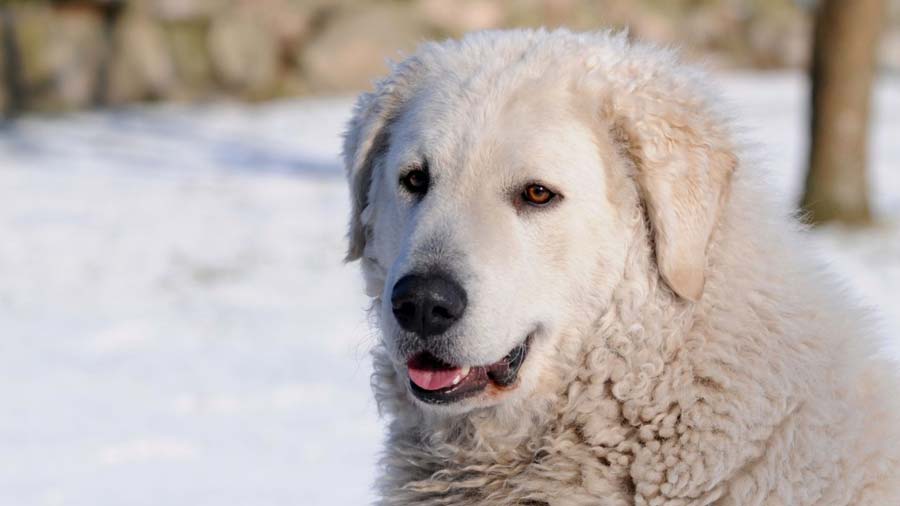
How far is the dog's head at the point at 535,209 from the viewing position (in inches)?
125

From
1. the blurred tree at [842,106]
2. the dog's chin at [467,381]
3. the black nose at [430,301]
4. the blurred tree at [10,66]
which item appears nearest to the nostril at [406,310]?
the black nose at [430,301]

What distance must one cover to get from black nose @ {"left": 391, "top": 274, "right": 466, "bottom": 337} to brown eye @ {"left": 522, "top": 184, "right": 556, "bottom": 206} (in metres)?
0.34

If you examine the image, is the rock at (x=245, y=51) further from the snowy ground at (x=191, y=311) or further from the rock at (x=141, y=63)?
the snowy ground at (x=191, y=311)

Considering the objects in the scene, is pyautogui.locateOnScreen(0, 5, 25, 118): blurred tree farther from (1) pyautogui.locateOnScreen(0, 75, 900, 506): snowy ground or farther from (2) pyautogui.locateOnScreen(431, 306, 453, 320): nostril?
(2) pyautogui.locateOnScreen(431, 306, 453, 320): nostril

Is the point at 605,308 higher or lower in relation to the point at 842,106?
higher

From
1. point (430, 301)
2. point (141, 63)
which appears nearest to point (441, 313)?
point (430, 301)

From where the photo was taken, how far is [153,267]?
35.6ft

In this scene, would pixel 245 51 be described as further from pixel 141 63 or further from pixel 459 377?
pixel 459 377

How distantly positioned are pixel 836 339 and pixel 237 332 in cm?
650

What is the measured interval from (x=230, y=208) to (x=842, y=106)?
6.38 m

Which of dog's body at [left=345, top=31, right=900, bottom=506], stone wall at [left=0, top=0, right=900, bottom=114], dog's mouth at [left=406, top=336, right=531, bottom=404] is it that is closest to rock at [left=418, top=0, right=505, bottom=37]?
stone wall at [left=0, top=0, right=900, bottom=114]

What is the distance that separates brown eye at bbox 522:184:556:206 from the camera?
330 cm

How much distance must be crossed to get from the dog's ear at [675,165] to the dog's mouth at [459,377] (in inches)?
18.4

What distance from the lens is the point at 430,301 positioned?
3.14 metres
